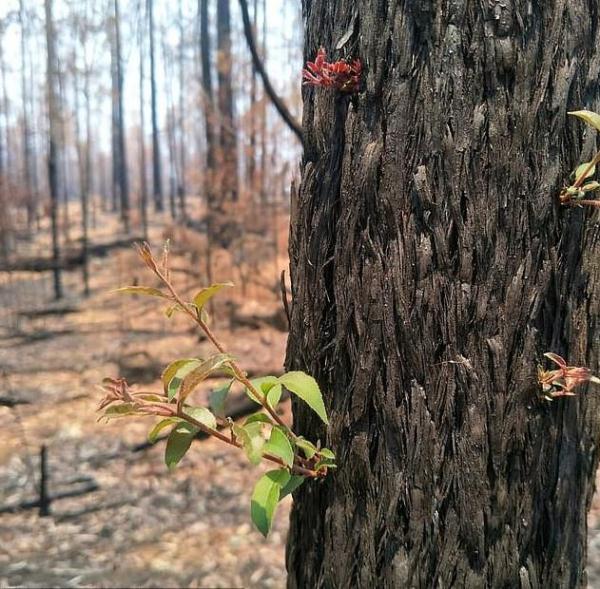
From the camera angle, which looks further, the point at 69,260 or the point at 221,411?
the point at 69,260

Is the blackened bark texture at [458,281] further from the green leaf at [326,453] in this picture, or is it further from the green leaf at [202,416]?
the green leaf at [202,416]

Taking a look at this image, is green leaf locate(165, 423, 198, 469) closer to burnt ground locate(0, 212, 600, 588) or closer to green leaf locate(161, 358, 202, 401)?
green leaf locate(161, 358, 202, 401)

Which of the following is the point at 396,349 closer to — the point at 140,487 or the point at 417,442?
the point at 417,442

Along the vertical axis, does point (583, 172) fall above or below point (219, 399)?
above

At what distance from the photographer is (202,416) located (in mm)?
901

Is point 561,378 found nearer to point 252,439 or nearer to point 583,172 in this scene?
point 583,172

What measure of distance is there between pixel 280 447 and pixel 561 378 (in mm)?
445

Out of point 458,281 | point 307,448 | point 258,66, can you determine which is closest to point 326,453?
point 307,448

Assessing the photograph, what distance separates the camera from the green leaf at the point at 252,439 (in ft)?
2.74

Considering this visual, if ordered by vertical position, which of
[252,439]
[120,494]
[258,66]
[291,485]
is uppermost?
[258,66]

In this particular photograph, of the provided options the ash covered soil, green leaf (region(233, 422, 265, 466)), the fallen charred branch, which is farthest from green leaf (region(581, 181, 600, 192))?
the fallen charred branch

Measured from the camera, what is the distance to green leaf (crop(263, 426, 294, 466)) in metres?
0.87

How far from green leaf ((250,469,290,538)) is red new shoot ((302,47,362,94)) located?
615 mm

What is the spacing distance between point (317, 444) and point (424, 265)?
367 millimetres
